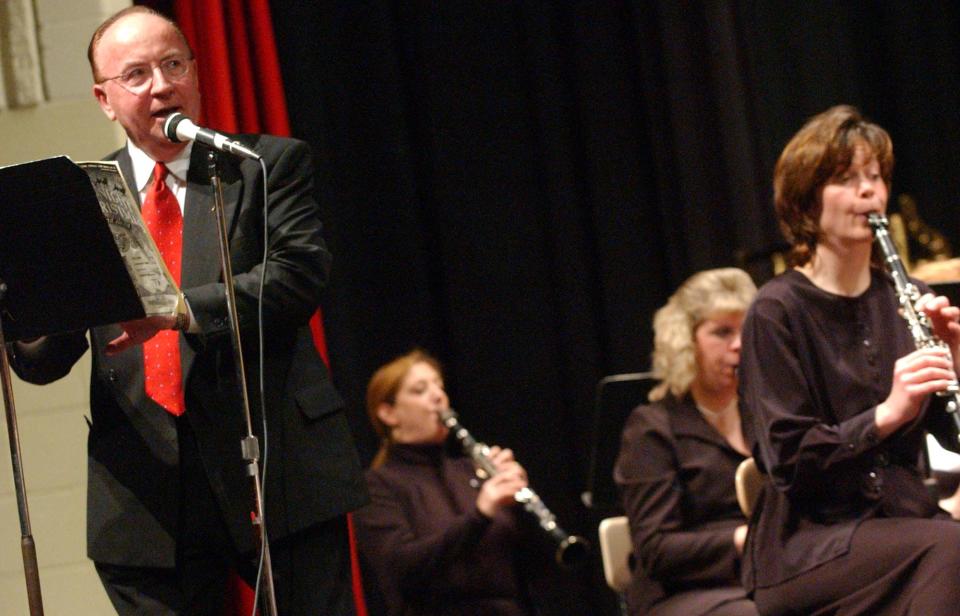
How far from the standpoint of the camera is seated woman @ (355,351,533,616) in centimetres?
405

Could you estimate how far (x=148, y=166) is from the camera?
8.21ft

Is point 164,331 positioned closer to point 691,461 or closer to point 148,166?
point 148,166

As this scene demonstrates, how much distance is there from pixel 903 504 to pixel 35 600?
179 cm

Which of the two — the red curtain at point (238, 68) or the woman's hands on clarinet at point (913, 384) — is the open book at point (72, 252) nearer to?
the woman's hands on clarinet at point (913, 384)

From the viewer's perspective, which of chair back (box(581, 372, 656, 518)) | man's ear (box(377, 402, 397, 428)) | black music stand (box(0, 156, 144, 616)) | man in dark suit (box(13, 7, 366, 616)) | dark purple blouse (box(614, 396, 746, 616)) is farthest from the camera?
man's ear (box(377, 402, 397, 428))

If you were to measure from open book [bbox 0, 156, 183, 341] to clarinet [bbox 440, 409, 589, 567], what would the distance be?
220 centimetres

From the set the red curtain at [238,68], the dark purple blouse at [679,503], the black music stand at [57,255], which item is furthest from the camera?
the red curtain at [238,68]

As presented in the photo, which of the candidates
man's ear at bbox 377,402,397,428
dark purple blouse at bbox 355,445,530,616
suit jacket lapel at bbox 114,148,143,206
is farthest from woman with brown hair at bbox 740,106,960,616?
man's ear at bbox 377,402,397,428

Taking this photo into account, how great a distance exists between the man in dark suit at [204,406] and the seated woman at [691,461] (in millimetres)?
1364

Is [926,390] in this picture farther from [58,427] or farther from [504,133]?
[504,133]

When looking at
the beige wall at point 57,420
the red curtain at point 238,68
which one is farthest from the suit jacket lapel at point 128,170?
the red curtain at point 238,68

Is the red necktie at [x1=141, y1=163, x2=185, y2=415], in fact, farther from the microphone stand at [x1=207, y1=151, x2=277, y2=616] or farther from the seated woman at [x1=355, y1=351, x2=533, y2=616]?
the seated woman at [x1=355, y1=351, x2=533, y2=616]

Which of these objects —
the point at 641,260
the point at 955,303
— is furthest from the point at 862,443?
the point at 641,260

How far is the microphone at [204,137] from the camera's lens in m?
2.15
